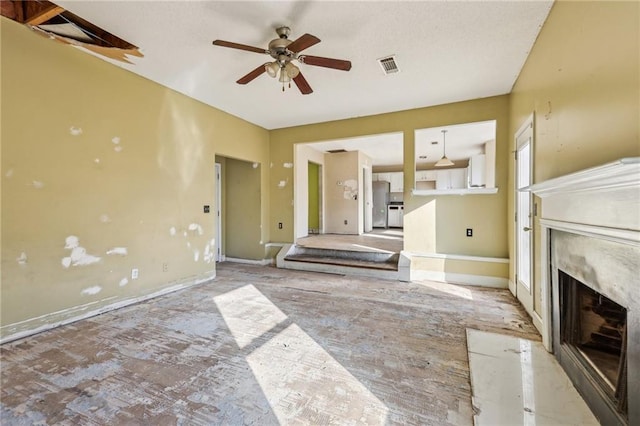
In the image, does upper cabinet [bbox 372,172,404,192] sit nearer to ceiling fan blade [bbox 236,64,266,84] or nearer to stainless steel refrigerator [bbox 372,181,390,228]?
stainless steel refrigerator [bbox 372,181,390,228]

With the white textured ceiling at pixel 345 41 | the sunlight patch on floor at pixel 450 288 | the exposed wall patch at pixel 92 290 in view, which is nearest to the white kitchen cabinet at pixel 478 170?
the white textured ceiling at pixel 345 41

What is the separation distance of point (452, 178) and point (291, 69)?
8.49 metres

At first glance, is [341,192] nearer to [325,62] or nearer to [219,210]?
[219,210]

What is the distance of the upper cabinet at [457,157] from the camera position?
475cm

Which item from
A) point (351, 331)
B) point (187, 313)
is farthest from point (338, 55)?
point (187, 313)

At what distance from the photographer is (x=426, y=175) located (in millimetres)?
9883

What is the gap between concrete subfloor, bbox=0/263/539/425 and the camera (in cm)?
156

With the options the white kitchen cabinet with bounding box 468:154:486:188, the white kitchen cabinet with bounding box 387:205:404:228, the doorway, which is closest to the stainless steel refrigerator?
the white kitchen cabinet with bounding box 387:205:404:228

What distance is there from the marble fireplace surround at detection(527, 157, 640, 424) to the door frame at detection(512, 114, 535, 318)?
0.86 m

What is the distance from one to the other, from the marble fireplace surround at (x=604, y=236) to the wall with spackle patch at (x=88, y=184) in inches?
157

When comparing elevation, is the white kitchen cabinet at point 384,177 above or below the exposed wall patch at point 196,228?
above

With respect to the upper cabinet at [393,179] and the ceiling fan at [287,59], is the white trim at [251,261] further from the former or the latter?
the upper cabinet at [393,179]

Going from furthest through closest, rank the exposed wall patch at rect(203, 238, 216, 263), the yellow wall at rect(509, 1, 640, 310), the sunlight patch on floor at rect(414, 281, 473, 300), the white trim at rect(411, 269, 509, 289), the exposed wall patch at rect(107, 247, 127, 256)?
the exposed wall patch at rect(203, 238, 216, 263)
the white trim at rect(411, 269, 509, 289)
the sunlight patch on floor at rect(414, 281, 473, 300)
the exposed wall patch at rect(107, 247, 127, 256)
the yellow wall at rect(509, 1, 640, 310)

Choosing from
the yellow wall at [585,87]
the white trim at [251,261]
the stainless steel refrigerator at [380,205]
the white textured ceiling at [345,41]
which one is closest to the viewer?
the yellow wall at [585,87]
